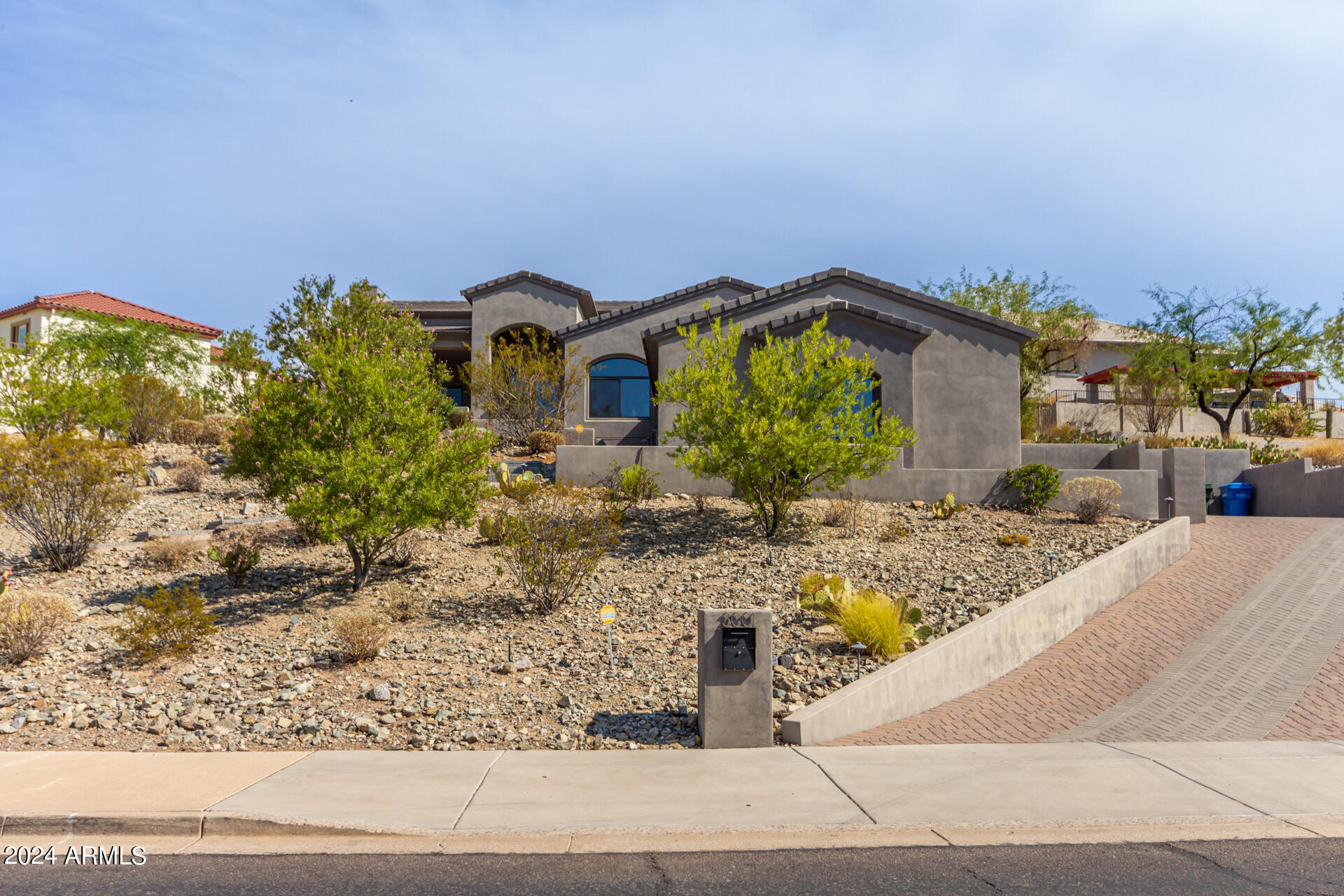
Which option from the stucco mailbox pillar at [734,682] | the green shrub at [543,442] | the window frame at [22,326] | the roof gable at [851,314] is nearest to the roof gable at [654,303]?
the green shrub at [543,442]

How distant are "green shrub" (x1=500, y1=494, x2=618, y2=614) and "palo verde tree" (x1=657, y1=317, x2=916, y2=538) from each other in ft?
11.3

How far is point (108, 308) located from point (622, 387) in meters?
28.3

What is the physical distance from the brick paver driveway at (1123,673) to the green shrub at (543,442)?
14769 millimetres

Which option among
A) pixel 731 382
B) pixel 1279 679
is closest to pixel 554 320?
pixel 731 382

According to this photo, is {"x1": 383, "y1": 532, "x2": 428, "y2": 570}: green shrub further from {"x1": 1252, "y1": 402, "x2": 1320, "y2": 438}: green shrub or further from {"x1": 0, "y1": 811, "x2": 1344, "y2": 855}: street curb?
{"x1": 1252, "y1": 402, "x2": 1320, "y2": 438}: green shrub

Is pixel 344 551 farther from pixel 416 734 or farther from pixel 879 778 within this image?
pixel 879 778

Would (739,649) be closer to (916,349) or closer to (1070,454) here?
(916,349)

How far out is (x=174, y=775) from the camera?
6727mm

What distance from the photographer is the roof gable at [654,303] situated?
27828 millimetres

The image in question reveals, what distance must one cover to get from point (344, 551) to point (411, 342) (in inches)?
395

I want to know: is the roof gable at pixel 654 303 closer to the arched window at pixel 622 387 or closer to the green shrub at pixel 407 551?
the arched window at pixel 622 387

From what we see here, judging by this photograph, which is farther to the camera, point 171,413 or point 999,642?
point 171,413

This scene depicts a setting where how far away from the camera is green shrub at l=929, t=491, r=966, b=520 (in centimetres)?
1695

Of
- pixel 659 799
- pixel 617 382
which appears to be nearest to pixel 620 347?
pixel 617 382
